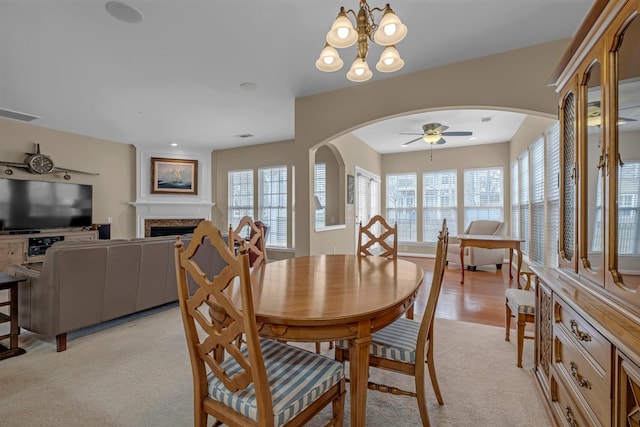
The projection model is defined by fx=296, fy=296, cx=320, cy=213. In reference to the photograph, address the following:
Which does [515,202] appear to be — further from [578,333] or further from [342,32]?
[342,32]

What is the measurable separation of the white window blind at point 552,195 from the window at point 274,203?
15.7ft

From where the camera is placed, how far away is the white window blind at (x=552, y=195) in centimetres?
354

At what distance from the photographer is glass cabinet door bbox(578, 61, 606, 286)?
1.26m

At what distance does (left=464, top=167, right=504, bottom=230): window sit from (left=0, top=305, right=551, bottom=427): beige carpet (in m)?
4.78

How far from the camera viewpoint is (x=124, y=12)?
92.1 inches

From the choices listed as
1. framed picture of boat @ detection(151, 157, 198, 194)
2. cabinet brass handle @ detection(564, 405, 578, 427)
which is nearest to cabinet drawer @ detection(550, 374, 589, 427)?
cabinet brass handle @ detection(564, 405, 578, 427)

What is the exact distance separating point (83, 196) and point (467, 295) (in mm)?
7042

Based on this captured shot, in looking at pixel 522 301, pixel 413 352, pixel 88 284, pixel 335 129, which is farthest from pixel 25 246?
pixel 522 301

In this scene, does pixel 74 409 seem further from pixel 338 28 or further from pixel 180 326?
pixel 338 28

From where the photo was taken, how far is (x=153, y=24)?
2.51 metres

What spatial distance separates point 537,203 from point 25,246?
8074 millimetres

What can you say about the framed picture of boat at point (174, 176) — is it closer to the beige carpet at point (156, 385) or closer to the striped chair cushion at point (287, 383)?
the beige carpet at point (156, 385)

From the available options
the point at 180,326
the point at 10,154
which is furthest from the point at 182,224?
the point at 180,326

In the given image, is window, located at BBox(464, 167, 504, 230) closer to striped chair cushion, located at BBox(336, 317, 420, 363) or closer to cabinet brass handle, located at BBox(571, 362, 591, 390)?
cabinet brass handle, located at BBox(571, 362, 591, 390)
